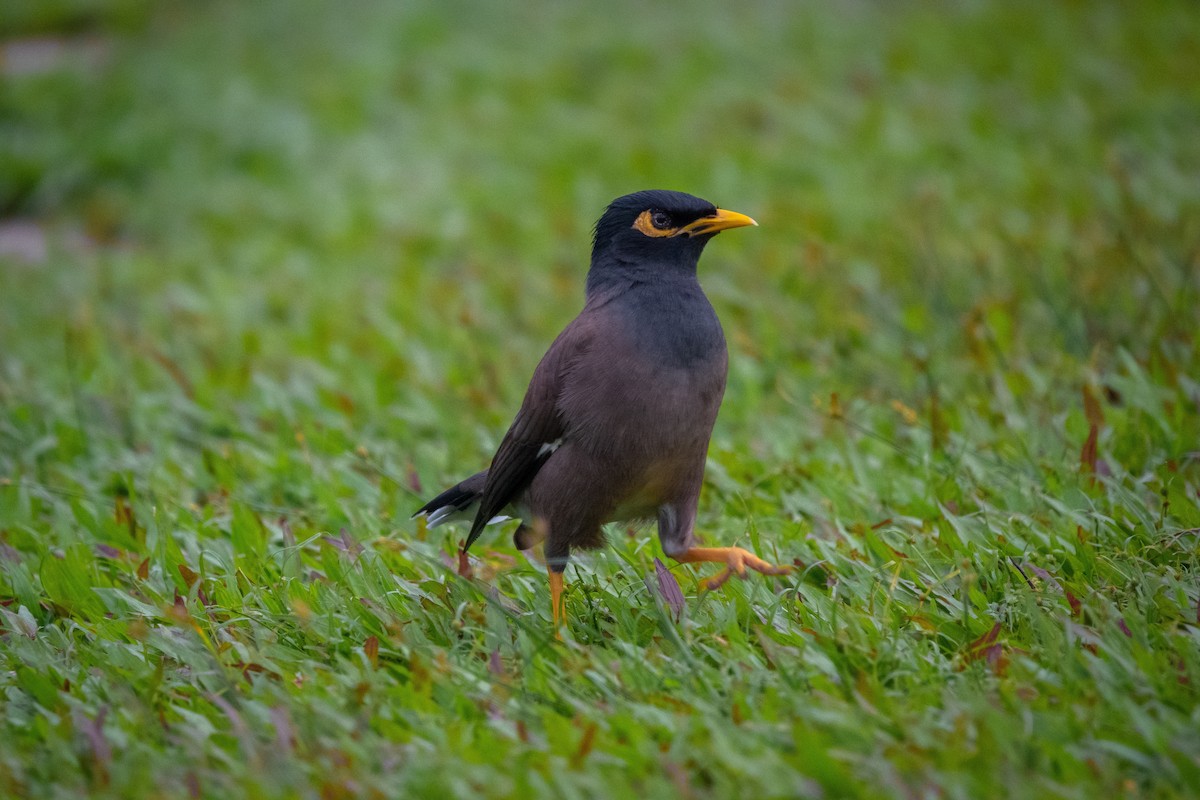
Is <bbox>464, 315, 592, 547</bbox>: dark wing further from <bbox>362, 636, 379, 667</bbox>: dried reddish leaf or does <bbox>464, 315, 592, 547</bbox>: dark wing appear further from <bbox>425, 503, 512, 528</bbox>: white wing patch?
<bbox>362, 636, 379, 667</bbox>: dried reddish leaf

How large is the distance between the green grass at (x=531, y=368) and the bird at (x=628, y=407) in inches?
8.2

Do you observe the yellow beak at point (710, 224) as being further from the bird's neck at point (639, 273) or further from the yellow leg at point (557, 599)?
the yellow leg at point (557, 599)

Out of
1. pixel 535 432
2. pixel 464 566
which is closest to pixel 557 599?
pixel 464 566

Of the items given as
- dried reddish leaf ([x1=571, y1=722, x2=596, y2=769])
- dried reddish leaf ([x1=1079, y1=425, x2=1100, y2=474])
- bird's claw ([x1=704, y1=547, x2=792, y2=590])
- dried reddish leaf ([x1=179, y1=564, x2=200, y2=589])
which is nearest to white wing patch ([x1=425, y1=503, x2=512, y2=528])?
dried reddish leaf ([x1=179, y1=564, x2=200, y2=589])

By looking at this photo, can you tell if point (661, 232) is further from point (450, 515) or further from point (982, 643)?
point (982, 643)

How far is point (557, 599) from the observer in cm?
350

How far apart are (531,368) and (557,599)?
2546 millimetres

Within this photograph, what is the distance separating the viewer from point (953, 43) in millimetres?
10047

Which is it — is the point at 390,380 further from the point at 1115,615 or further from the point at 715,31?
the point at 715,31

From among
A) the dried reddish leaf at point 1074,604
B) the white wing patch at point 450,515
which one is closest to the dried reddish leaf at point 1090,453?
the dried reddish leaf at point 1074,604

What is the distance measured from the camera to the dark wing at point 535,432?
11.9ft

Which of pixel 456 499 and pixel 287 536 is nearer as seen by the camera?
pixel 456 499

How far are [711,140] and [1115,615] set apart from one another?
626 centimetres

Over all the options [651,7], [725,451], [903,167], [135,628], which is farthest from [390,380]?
[651,7]
